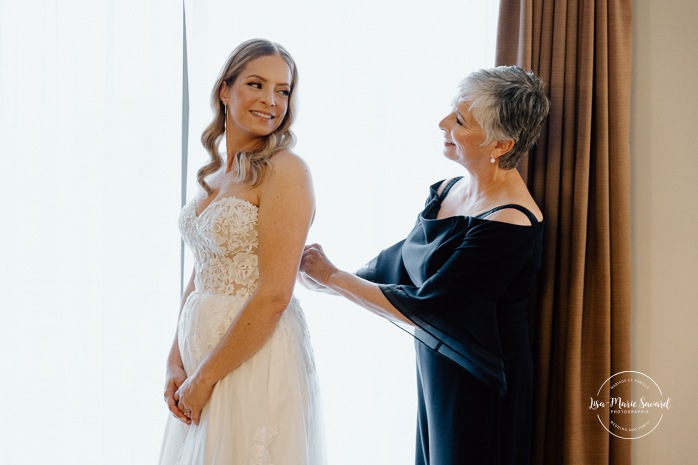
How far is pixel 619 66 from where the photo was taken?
6.23ft

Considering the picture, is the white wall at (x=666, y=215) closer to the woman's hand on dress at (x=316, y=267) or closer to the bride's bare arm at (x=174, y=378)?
the woman's hand on dress at (x=316, y=267)

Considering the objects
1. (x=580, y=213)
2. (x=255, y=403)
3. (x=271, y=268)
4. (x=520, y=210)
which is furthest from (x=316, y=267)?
(x=580, y=213)

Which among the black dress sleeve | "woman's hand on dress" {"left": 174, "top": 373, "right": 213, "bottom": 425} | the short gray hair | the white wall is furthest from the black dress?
"woman's hand on dress" {"left": 174, "top": 373, "right": 213, "bottom": 425}

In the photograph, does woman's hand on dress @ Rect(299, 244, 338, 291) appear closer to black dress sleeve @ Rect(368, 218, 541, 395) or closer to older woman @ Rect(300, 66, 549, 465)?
older woman @ Rect(300, 66, 549, 465)

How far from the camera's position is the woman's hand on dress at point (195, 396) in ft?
5.20

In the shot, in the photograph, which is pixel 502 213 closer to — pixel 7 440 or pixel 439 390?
pixel 439 390

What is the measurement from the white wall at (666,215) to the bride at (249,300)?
3.61 feet

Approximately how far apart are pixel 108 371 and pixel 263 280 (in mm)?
1117

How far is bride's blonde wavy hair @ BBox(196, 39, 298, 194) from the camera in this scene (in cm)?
162

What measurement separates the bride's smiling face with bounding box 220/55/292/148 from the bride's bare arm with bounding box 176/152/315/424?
200 mm

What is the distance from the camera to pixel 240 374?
1575mm

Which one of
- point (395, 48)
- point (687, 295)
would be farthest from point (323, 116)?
point (687, 295)
